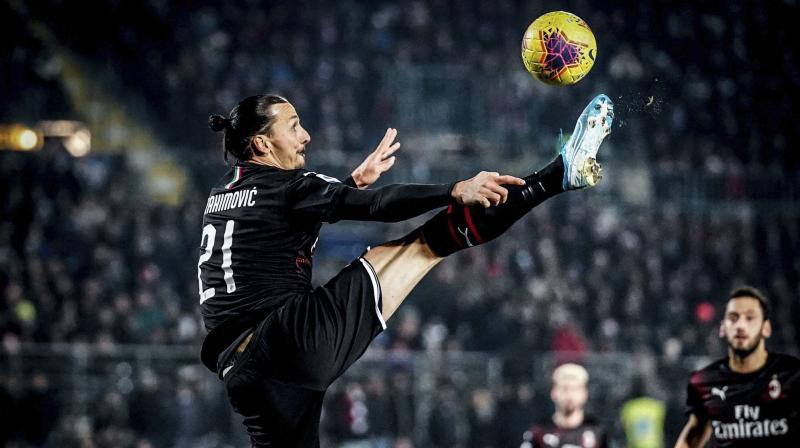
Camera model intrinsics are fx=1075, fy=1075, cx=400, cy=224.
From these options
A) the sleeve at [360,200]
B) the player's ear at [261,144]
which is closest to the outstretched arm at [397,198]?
the sleeve at [360,200]

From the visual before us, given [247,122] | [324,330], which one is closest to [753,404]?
[324,330]

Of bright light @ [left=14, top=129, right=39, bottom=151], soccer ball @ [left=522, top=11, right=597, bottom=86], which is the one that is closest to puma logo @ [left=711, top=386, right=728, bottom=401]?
soccer ball @ [left=522, top=11, right=597, bottom=86]

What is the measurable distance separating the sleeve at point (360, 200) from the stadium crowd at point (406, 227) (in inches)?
298

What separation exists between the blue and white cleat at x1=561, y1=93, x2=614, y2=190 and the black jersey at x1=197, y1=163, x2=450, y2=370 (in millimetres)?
1095

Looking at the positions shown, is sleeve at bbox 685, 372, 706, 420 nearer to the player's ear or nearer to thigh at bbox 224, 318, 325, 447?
thigh at bbox 224, 318, 325, 447

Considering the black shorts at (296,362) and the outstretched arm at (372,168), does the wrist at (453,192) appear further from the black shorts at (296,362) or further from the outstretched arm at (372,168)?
the outstretched arm at (372,168)

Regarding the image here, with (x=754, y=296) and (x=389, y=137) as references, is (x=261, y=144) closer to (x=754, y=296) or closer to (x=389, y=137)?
(x=389, y=137)

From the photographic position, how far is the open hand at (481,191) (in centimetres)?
488

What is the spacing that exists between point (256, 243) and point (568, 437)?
11.0 feet

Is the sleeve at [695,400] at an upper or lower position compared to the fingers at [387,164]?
lower

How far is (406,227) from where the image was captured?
17.2m

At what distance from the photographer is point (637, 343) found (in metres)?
15.5

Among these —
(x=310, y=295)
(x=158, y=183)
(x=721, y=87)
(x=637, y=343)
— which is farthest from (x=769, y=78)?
(x=310, y=295)

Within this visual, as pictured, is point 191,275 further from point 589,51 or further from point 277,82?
point 589,51
